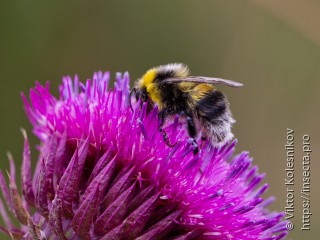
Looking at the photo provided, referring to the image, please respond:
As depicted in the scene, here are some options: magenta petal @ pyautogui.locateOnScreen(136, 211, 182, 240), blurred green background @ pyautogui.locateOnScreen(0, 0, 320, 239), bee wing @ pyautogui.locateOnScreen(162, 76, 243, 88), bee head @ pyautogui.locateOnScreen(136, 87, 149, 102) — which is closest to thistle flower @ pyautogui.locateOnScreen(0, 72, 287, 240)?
magenta petal @ pyautogui.locateOnScreen(136, 211, 182, 240)

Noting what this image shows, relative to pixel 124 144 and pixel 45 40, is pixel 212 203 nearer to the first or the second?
pixel 124 144

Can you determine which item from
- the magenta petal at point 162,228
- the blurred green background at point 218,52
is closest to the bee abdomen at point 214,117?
the magenta petal at point 162,228

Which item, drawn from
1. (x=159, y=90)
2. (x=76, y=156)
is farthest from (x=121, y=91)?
(x=76, y=156)

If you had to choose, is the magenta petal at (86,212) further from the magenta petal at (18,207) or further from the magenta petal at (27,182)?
the magenta petal at (27,182)

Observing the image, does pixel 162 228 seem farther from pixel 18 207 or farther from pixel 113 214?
pixel 18 207

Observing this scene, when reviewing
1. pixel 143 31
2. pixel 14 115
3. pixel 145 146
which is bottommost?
pixel 145 146
